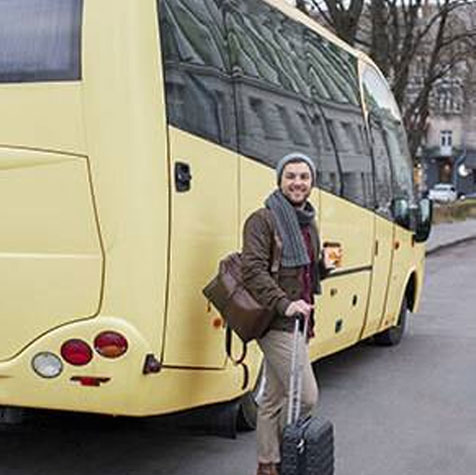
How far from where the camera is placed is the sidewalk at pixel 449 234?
2684cm

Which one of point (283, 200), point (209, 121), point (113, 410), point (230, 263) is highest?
point (209, 121)

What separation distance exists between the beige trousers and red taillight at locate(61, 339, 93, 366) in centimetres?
85

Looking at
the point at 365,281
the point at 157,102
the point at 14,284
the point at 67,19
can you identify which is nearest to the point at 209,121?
the point at 157,102

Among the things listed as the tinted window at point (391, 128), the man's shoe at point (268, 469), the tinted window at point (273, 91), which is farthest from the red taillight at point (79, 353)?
the tinted window at point (391, 128)

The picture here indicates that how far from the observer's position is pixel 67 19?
15.6 feet

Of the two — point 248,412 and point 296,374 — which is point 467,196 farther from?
point 296,374

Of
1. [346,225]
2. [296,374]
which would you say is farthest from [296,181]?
[346,225]

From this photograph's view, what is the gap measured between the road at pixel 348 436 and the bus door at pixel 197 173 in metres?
0.65

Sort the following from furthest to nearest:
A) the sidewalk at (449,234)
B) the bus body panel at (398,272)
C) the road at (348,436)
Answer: the sidewalk at (449,234), the bus body panel at (398,272), the road at (348,436)

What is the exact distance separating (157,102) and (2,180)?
0.82m

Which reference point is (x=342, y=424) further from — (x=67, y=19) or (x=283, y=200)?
(x=67, y=19)

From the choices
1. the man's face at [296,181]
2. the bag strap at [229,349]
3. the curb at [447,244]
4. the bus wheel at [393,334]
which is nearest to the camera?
the man's face at [296,181]

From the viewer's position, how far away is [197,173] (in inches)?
197

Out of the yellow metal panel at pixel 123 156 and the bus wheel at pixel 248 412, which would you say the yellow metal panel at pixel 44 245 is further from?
the bus wheel at pixel 248 412
